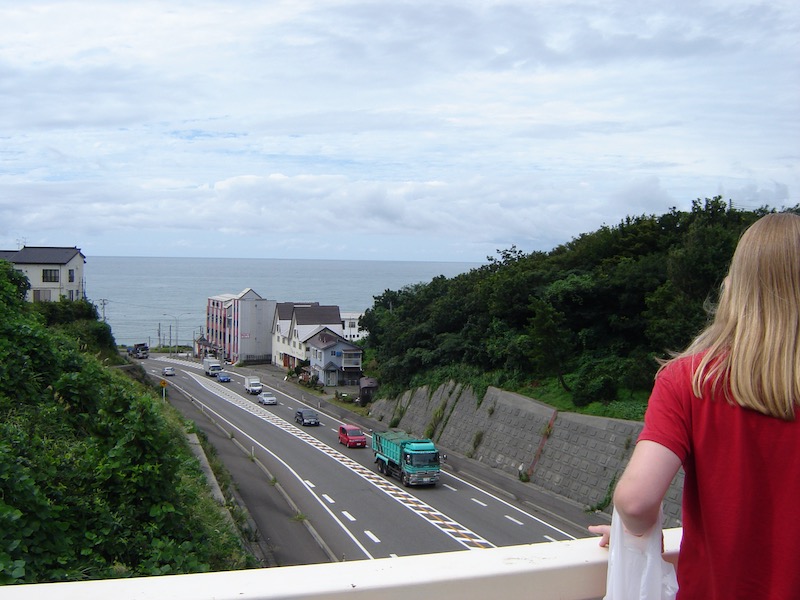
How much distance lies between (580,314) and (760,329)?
27.8m

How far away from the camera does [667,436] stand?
4.94ft

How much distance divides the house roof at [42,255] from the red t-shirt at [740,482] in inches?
1807

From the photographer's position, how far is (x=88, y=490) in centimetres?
646

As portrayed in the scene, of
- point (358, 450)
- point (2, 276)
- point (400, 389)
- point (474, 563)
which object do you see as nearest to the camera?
point (474, 563)

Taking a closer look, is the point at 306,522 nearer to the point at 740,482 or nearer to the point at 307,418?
the point at 307,418

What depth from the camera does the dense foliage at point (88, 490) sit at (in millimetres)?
5125

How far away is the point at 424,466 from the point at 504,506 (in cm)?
301

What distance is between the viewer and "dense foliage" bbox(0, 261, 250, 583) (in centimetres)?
512

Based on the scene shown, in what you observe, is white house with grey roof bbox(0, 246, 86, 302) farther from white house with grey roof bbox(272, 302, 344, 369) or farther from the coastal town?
white house with grey roof bbox(272, 302, 344, 369)

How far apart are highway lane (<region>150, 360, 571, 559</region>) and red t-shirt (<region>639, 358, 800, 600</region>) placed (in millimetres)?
14839

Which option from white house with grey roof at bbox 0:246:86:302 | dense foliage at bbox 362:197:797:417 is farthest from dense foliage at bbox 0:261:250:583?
white house with grey roof at bbox 0:246:86:302

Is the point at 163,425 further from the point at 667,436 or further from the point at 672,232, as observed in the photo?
the point at 672,232

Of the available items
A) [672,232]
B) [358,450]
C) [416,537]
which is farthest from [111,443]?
[672,232]

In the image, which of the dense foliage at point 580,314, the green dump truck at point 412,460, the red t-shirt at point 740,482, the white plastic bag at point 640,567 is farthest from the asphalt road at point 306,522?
the red t-shirt at point 740,482
